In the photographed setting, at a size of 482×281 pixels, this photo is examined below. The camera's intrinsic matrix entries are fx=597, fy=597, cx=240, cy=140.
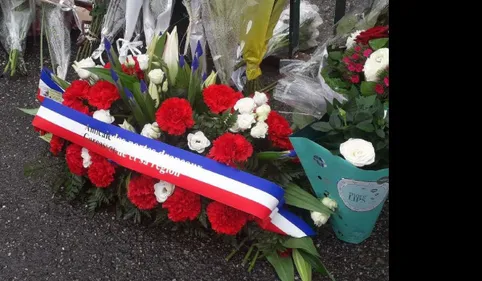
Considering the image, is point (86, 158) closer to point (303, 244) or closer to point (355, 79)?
point (303, 244)

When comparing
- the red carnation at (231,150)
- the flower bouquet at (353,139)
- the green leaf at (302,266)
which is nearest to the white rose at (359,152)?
the flower bouquet at (353,139)

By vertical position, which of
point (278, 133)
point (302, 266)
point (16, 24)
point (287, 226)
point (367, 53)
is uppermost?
point (367, 53)

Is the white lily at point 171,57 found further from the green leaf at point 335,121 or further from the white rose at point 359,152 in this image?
the white rose at point 359,152

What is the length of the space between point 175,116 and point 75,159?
1.61ft

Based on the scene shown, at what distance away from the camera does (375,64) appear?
2301mm

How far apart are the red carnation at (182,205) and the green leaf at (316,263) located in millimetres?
428

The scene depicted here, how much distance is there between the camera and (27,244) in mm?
2430

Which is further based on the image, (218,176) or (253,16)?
(253,16)

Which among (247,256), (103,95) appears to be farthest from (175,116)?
(247,256)

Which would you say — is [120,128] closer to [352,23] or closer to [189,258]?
[189,258]

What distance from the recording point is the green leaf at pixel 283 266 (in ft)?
7.16
